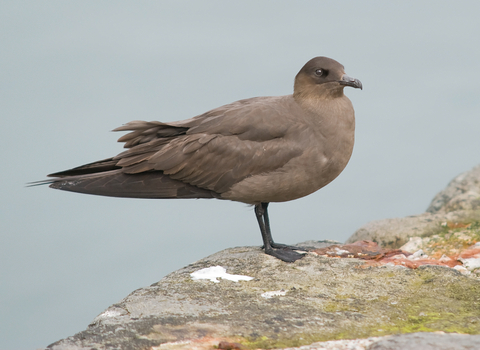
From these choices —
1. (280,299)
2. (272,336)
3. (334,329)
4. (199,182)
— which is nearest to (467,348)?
(334,329)

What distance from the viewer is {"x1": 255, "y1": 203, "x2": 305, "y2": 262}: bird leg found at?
19.4 ft

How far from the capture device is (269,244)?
20.3ft

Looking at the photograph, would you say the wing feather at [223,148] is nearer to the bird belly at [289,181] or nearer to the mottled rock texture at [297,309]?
the bird belly at [289,181]

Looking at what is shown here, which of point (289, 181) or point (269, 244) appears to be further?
point (269, 244)

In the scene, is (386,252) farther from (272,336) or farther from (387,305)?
(272,336)

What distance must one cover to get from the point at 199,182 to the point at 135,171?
72 centimetres

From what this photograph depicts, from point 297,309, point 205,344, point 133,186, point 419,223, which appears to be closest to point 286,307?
point 297,309

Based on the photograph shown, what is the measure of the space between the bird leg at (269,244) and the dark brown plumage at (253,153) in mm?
11

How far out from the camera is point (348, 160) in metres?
6.18

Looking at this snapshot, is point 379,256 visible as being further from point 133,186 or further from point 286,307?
point 133,186

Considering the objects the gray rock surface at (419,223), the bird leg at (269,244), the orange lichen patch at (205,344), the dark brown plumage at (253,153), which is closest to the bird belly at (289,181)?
the dark brown plumage at (253,153)

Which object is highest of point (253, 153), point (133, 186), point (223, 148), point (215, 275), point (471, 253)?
point (223, 148)

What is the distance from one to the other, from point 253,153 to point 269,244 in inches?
42.3

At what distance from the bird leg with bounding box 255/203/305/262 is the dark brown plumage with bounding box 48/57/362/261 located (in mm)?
11
